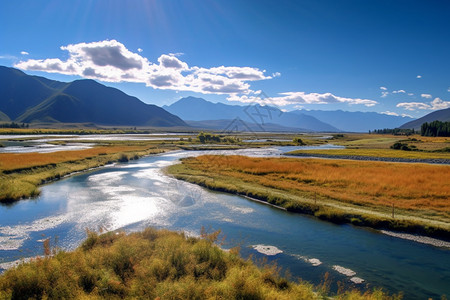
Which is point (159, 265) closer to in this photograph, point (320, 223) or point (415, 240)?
point (320, 223)

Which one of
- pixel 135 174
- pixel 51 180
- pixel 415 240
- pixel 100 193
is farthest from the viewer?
pixel 135 174

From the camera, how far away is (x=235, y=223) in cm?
2473

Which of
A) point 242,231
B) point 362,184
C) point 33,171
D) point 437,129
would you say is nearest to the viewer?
point 242,231

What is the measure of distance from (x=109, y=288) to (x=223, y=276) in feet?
18.0

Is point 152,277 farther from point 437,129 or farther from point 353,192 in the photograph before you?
point 437,129

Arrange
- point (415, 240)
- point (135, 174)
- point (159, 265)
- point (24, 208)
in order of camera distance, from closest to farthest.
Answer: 1. point (159, 265)
2. point (415, 240)
3. point (24, 208)
4. point (135, 174)

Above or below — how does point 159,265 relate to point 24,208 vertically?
above

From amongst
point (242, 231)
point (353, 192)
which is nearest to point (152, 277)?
point (242, 231)

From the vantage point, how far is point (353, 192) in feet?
113

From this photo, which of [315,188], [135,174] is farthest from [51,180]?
[315,188]

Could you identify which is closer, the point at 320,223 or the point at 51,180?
the point at 320,223

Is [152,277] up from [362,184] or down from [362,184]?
down

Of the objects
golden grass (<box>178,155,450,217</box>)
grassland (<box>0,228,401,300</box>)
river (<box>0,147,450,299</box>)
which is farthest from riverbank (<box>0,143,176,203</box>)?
golden grass (<box>178,155,450,217</box>)

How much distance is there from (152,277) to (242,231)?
11.2 m
